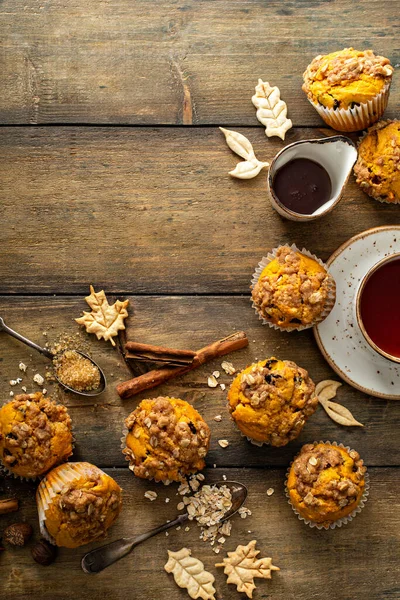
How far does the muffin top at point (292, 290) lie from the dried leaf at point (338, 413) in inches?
17.4

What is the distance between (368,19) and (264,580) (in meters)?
2.77

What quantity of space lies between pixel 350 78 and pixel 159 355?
1.53 meters

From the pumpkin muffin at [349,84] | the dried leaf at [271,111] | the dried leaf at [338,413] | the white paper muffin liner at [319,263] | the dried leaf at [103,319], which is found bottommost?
the dried leaf at [338,413]

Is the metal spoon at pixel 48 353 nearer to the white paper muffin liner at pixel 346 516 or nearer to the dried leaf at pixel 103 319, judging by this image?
the dried leaf at pixel 103 319

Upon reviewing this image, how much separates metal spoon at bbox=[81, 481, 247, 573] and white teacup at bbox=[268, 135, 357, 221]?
4.28ft

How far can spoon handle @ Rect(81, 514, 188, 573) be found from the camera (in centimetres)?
311

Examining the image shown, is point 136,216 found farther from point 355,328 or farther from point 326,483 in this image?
point 326,483

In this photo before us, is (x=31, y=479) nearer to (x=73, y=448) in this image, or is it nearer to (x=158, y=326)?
(x=73, y=448)

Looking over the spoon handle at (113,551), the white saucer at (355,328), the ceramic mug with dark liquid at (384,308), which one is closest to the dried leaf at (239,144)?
the white saucer at (355,328)

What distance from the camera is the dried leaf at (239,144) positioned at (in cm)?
327

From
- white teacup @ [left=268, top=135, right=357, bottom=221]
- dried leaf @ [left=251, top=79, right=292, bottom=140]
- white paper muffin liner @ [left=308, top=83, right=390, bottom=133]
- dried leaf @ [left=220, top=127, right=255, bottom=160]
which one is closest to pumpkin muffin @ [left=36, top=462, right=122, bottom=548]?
white teacup @ [left=268, top=135, right=357, bottom=221]

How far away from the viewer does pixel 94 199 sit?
326 centimetres

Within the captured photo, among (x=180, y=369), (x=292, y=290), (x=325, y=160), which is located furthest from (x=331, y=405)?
(x=325, y=160)

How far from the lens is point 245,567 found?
124 inches
